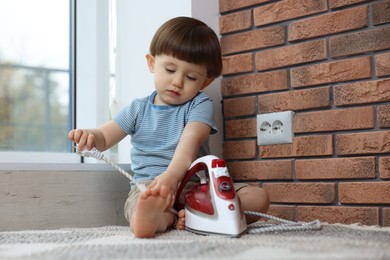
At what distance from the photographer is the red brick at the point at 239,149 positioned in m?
1.71

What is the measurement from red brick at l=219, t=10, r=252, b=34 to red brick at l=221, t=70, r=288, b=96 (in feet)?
0.53

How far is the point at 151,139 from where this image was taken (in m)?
1.55

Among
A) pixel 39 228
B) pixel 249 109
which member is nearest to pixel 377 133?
pixel 249 109

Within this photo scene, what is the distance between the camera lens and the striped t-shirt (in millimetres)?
1521

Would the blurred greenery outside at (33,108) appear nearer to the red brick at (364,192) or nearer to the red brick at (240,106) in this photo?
the red brick at (240,106)

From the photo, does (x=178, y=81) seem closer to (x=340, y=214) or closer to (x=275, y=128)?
(x=275, y=128)

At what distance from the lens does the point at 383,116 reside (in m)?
1.45

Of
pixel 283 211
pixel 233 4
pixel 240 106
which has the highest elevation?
pixel 233 4

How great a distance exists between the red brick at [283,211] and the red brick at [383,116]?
358 mm

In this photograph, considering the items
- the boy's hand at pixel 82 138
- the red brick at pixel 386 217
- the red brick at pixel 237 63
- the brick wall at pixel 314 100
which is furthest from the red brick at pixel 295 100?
the boy's hand at pixel 82 138

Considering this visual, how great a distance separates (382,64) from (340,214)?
42cm

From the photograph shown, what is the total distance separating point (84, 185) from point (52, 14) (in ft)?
2.11

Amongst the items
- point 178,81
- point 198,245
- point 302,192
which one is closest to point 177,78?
point 178,81

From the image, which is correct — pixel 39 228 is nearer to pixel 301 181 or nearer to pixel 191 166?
pixel 191 166
